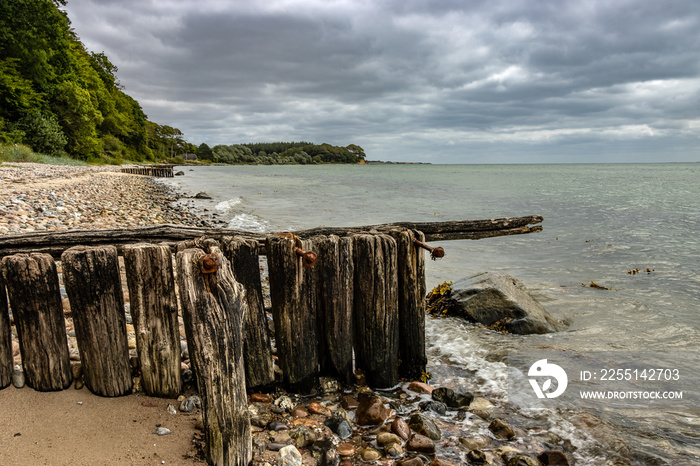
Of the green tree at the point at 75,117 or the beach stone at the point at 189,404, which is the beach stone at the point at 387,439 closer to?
the beach stone at the point at 189,404

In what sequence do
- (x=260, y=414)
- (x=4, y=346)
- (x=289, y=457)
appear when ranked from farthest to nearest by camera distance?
1. (x=260, y=414)
2. (x=4, y=346)
3. (x=289, y=457)

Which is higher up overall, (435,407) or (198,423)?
(198,423)

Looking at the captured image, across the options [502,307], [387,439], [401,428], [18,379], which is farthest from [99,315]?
[502,307]

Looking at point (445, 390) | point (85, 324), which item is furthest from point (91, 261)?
point (445, 390)

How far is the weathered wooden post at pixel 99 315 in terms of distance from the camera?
10.2 ft

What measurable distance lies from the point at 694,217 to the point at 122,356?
2520cm

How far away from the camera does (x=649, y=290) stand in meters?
8.75

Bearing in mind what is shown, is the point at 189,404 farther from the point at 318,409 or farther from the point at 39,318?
the point at 39,318

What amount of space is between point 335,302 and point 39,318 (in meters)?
2.35

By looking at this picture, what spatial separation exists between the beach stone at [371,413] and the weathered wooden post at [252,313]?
33.1 inches

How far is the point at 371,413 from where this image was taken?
3.60m

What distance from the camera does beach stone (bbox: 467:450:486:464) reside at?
3.18 metres

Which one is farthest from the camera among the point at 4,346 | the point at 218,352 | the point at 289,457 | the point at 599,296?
the point at 599,296

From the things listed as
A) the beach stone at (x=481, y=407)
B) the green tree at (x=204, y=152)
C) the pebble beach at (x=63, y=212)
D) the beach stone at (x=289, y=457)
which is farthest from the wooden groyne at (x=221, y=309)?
the green tree at (x=204, y=152)
